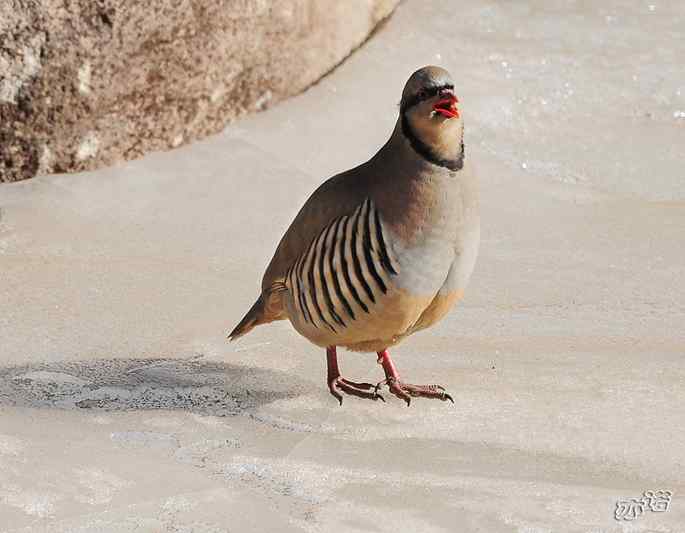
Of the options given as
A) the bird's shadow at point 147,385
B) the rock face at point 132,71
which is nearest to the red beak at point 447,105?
the bird's shadow at point 147,385

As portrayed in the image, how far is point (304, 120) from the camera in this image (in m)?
7.08

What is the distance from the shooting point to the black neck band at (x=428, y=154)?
3.89 m

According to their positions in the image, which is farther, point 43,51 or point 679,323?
point 43,51

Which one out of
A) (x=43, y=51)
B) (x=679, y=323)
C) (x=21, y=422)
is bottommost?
(x=21, y=422)

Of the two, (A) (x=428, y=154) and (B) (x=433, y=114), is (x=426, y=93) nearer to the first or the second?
(B) (x=433, y=114)

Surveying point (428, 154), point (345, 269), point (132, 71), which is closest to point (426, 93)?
point (428, 154)

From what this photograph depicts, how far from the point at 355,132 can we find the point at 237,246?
1.43m

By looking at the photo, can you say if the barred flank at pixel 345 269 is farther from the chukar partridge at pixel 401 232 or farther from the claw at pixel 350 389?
the claw at pixel 350 389

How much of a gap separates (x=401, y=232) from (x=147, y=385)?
1160 millimetres

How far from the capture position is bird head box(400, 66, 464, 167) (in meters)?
3.82

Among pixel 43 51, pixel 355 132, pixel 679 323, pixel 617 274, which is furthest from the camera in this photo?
pixel 355 132

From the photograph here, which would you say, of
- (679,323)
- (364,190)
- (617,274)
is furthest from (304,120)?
(364,190)

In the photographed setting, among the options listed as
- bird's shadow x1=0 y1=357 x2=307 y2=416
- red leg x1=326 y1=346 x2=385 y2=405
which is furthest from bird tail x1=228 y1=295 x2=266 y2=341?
red leg x1=326 y1=346 x2=385 y2=405

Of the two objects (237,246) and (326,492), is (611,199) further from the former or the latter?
(326,492)
